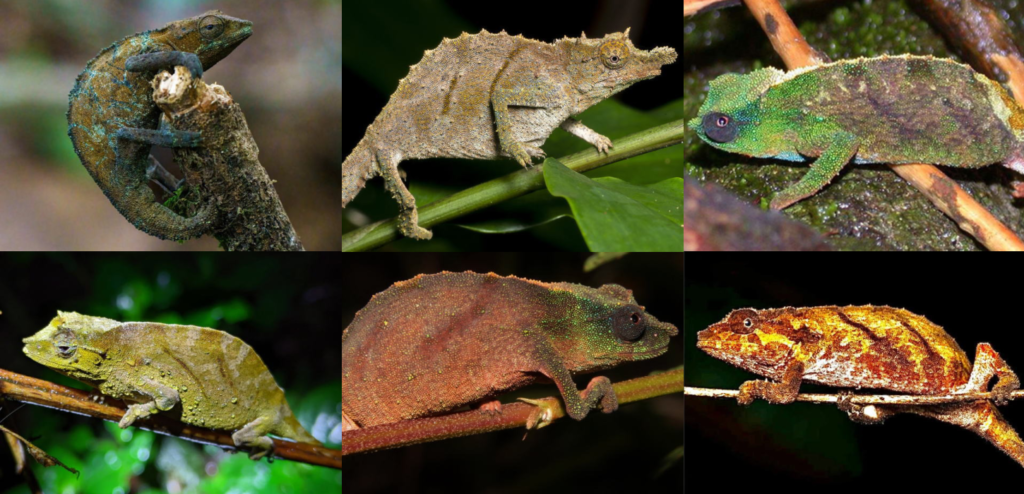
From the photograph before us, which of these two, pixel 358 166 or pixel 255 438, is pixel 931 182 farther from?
pixel 255 438

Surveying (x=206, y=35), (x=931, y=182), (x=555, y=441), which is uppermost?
(x=206, y=35)

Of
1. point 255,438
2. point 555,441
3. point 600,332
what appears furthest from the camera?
point 555,441

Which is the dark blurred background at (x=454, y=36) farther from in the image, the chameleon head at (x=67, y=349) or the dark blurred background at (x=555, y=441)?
the chameleon head at (x=67, y=349)

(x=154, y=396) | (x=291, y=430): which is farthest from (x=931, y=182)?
(x=154, y=396)

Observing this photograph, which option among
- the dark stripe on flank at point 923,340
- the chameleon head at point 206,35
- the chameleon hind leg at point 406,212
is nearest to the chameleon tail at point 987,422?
the dark stripe on flank at point 923,340

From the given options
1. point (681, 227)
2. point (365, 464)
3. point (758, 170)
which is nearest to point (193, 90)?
point (681, 227)

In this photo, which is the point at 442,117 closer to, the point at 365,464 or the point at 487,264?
the point at 487,264
